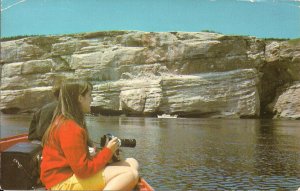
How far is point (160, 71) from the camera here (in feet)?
221

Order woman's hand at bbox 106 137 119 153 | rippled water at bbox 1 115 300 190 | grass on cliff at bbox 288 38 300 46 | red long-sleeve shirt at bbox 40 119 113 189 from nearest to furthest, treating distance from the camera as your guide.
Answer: red long-sleeve shirt at bbox 40 119 113 189 → woman's hand at bbox 106 137 119 153 → rippled water at bbox 1 115 300 190 → grass on cliff at bbox 288 38 300 46

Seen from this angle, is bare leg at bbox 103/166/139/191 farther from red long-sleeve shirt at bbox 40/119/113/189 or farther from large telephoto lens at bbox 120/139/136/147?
large telephoto lens at bbox 120/139/136/147

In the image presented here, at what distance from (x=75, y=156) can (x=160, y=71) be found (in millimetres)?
63412

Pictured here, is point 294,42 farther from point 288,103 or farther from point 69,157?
point 69,157

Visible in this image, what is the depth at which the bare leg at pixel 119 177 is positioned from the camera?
431cm

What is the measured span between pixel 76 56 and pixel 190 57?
18.1 m

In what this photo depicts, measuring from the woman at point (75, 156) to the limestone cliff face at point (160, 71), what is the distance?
2243 inches

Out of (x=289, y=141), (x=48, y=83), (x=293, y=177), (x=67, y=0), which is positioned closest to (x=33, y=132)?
(x=67, y=0)

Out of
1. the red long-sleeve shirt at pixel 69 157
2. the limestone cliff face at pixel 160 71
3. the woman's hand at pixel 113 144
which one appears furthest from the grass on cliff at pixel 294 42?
the red long-sleeve shirt at pixel 69 157

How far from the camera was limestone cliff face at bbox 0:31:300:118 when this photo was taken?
61.6 metres

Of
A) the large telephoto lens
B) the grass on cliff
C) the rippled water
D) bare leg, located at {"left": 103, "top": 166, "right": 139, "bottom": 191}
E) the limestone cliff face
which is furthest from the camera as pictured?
the limestone cliff face

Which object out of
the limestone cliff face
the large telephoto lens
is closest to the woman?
the large telephoto lens

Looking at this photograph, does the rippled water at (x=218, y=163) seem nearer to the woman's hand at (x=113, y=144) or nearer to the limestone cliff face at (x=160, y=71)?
the woman's hand at (x=113, y=144)

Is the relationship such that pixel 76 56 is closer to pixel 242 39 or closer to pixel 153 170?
pixel 242 39
